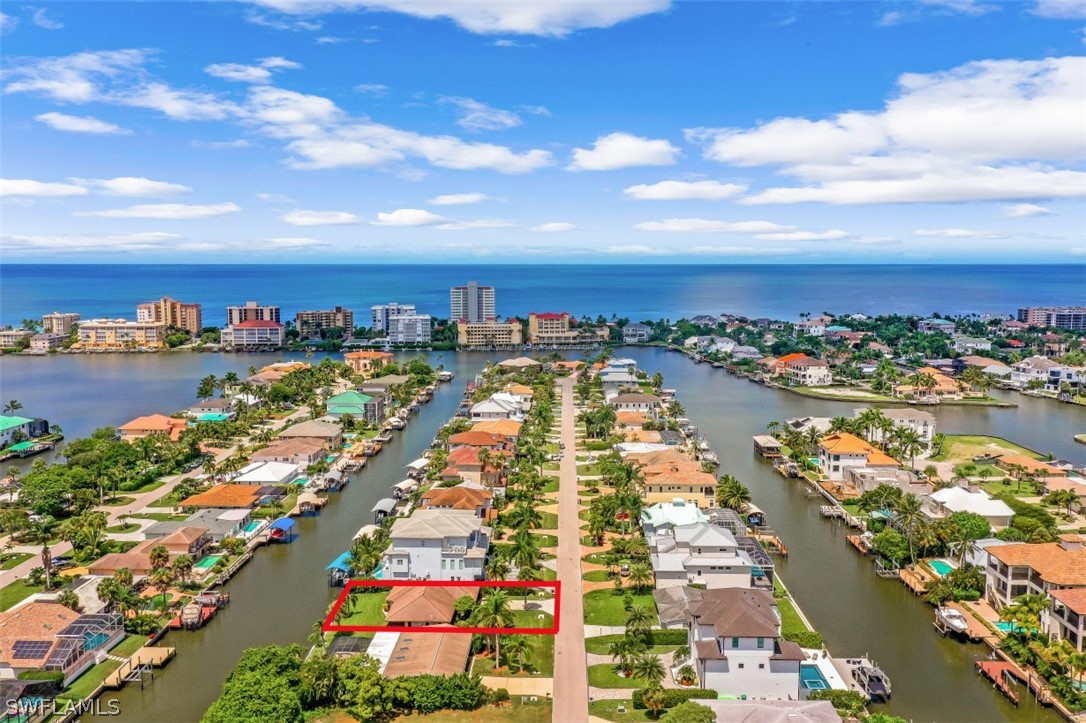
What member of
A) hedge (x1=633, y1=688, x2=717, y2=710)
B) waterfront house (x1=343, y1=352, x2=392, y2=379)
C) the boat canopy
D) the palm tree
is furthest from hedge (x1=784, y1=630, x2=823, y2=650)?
waterfront house (x1=343, y1=352, x2=392, y2=379)

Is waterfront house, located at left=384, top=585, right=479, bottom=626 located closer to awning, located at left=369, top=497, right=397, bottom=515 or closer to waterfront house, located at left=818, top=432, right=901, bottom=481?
awning, located at left=369, top=497, right=397, bottom=515

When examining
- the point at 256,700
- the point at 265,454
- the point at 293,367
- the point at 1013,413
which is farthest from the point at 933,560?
the point at 293,367

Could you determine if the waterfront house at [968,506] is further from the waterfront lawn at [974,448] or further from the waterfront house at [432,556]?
the waterfront house at [432,556]

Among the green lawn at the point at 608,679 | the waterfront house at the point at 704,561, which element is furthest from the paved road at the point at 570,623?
the waterfront house at the point at 704,561

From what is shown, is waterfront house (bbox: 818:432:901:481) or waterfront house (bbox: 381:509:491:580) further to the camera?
waterfront house (bbox: 818:432:901:481)

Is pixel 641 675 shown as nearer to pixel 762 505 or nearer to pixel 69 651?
pixel 69 651

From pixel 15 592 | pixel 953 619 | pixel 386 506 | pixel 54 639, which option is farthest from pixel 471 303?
pixel 54 639
